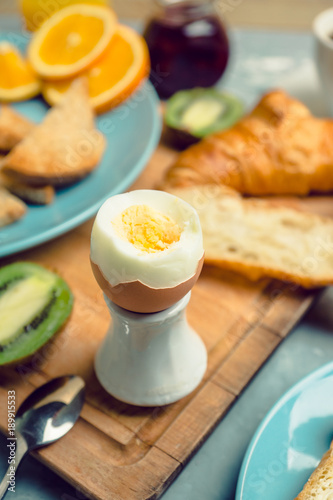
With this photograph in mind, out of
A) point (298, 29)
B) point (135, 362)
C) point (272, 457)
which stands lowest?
point (298, 29)

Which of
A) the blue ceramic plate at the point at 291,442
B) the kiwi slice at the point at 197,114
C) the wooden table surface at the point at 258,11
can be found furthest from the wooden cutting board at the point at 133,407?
the wooden table surface at the point at 258,11

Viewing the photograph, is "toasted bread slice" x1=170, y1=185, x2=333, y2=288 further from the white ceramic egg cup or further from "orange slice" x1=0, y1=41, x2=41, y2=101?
"orange slice" x1=0, y1=41, x2=41, y2=101

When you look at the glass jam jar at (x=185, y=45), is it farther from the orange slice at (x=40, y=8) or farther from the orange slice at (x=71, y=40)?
the orange slice at (x=40, y=8)

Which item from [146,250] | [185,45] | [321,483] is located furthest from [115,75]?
[321,483]

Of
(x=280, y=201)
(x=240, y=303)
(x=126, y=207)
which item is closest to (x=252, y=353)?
(x=240, y=303)

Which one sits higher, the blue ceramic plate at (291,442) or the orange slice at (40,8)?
the orange slice at (40,8)

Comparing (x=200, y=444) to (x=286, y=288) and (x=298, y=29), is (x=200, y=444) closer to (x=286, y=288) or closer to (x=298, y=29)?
(x=286, y=288)

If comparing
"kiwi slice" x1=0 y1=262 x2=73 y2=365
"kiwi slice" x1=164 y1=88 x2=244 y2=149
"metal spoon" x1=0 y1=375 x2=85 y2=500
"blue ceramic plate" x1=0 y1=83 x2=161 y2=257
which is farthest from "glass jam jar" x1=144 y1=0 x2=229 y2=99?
"metal spoon" x1=0 y1=375 x2=85 y2=500
